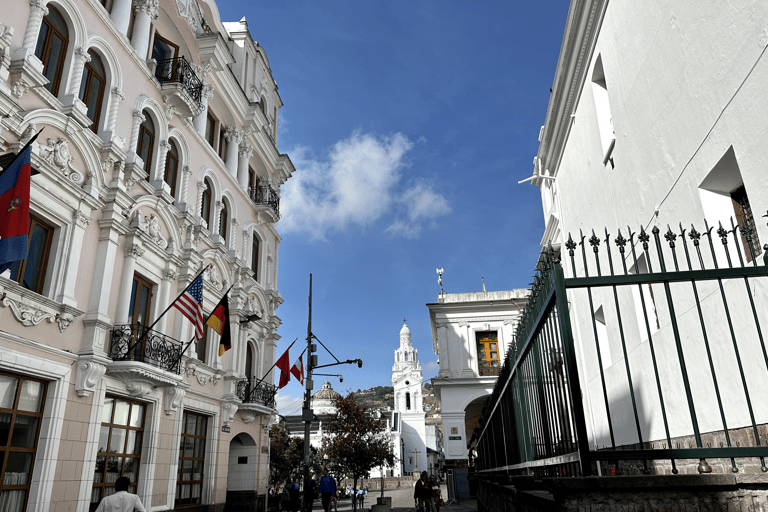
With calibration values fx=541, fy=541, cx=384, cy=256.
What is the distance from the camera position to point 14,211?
299 inches

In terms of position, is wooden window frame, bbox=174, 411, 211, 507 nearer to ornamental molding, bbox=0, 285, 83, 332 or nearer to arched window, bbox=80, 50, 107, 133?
ornamental molding, bbox=0, 285, 83, 332

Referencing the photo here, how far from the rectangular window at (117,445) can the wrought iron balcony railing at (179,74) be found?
965cm

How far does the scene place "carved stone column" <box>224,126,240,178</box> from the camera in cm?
2178

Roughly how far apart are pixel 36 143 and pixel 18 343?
4133mm

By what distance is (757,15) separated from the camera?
5.32m

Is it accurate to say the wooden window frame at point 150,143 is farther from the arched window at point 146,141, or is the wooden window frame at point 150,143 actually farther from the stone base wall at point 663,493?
the stone base wall at point 663,493

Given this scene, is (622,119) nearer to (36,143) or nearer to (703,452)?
(703,452)

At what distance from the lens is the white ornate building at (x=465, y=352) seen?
31.6 m

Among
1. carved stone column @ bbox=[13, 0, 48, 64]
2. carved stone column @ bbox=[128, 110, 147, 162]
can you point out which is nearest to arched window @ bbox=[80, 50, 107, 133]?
carved stone column @ bbox=[128, 110, 147, 162]

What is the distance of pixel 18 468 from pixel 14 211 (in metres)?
5.83

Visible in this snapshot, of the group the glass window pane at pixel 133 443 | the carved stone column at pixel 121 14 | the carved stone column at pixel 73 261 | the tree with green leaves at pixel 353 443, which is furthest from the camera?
the tree with green leaves at pixel 353 443

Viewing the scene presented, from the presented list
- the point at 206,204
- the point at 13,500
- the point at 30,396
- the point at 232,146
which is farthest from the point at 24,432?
the point at 232,146

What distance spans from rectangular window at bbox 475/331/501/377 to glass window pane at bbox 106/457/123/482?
23345 mm

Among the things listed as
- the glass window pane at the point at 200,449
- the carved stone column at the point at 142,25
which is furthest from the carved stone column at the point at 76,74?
the glass window pane at the point at 200,449
